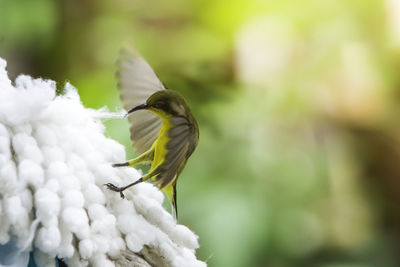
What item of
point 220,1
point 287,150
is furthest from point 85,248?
point 220,1

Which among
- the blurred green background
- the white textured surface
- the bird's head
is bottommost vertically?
the blurred green background

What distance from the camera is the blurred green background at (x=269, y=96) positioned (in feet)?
4.69

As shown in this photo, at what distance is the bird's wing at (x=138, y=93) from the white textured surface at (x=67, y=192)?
0.02 meters

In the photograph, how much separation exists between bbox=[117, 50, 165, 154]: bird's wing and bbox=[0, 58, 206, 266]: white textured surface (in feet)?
0.06

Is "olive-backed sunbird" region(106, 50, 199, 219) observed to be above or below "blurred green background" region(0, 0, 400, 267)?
above

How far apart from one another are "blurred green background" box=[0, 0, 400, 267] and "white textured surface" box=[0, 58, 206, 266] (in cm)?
88

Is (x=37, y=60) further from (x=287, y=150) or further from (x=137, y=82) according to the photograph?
(x=137, y=82)

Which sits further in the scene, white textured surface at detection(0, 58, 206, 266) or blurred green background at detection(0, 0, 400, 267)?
blurred green background at detection(0, 0, 400, 267)

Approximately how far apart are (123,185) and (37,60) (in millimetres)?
1138

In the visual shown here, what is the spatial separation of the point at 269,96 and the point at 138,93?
107 centimetres

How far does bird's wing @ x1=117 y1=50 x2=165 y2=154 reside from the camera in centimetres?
49

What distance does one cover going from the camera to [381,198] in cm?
161

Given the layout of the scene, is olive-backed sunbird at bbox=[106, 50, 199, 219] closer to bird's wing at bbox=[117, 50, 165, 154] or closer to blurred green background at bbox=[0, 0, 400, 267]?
bird's wing at bbox=[117, 50, 165, 154]

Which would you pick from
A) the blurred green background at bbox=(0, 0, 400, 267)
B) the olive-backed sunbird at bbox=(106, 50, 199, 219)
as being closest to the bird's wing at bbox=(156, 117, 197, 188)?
the olive-backed sunbird at bbox=(106, 50, 199, 219)
